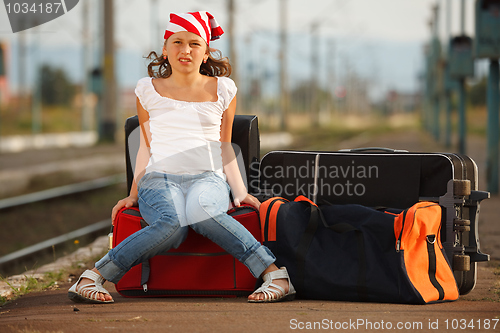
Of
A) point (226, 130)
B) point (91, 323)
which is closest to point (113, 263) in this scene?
point (91, 323)

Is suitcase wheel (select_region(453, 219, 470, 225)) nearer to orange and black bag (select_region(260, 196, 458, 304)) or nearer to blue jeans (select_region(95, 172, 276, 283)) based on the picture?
orange and black bag (select_region(260, 196, 458, 304))

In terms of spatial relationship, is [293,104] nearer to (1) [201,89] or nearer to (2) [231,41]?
(2) [231,41]

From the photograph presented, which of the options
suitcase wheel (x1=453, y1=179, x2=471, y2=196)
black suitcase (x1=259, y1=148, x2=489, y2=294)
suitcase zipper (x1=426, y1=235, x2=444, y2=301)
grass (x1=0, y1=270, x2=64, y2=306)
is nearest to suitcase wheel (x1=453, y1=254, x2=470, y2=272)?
black suitcase (x1=259, y1=148, x2=489, y2=294)

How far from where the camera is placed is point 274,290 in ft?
12.6

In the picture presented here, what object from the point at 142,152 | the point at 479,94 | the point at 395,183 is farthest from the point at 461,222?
the point at 479,94

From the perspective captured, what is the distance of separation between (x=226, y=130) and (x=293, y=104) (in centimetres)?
10022

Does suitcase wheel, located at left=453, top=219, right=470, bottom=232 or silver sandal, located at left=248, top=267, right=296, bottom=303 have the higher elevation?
suitcase wheel, located at left=453, top=219, right=470, bottom=232

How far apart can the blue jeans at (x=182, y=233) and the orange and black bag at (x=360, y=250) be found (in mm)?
201

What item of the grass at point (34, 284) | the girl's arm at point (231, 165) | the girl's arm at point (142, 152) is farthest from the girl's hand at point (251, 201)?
the grass at point (34, 284)

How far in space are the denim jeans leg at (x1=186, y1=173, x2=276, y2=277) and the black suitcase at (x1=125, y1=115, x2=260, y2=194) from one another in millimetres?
601

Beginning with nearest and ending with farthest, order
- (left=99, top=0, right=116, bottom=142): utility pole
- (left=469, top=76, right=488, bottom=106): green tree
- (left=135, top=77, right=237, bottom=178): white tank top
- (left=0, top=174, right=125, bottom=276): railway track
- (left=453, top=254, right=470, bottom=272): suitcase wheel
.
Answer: (left=453, top=254, right=470, bottom=272): suitcase wheel → (left=135, top=77, right=237, bottom=178): white tank top → (left=0, top=174, right=125, bottom=276): railway track → (left=99, top=0, right=116, bottom=142): utility pole → (left=469, top=76, right=488, bottom=106): green tree

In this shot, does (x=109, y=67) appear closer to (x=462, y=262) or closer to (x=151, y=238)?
(x=151, y=238)

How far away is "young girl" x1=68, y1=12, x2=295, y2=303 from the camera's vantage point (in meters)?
3.88

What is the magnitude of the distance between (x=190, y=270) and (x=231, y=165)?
69 cm
